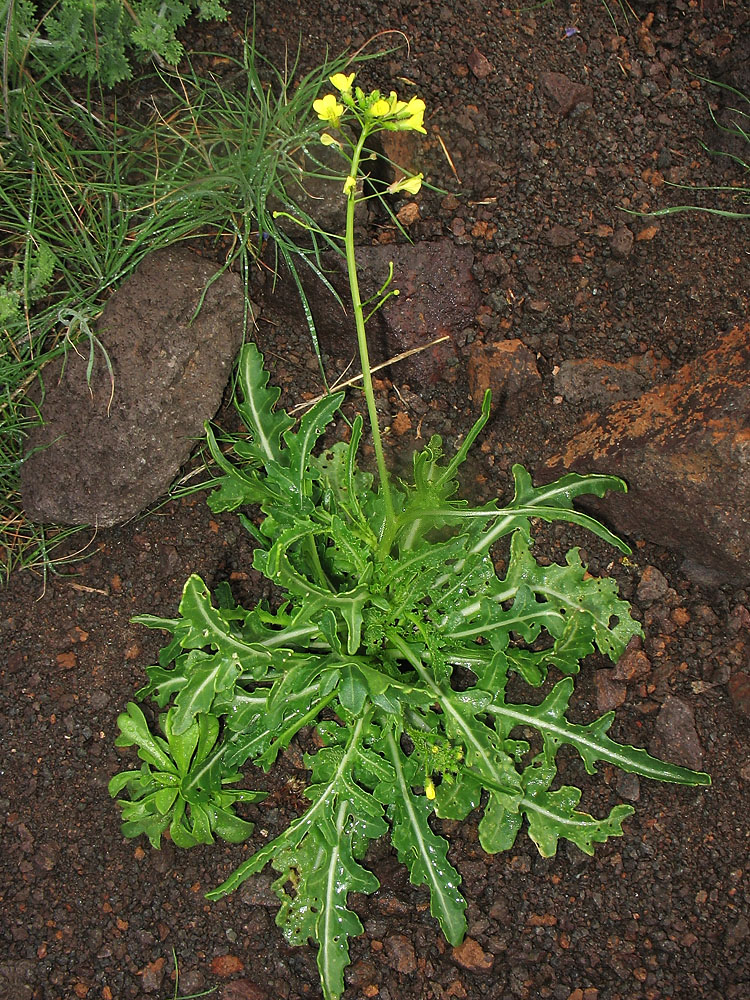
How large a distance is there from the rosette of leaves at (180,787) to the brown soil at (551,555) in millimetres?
153

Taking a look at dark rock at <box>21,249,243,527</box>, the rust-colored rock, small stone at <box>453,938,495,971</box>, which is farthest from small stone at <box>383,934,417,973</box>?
dark rock at <box>21,249,243,527</box>

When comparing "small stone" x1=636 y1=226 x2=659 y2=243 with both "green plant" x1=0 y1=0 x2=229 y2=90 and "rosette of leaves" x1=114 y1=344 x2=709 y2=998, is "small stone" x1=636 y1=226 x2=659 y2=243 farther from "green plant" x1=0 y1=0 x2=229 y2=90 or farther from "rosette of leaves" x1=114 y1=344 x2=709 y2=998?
"green plant" x1=0 y1=0 x2=229 y2=90

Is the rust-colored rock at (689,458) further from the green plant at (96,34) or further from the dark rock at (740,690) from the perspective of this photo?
the green plant at (96,34)

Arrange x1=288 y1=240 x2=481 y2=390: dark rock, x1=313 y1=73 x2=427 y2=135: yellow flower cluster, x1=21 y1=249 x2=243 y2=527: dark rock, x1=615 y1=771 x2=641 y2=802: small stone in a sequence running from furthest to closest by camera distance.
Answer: x1=288 y1=240 x2=481 y2=390: dark rock → x1=21 y1=249 x2=243 y2=527: dark rock → x1=615 y1=771 x2=641 y2=802: small stone → x1=313 y1=73 x2=427 y2=135: yellow flower cluster

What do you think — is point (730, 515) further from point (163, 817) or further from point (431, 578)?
point (163, 817)

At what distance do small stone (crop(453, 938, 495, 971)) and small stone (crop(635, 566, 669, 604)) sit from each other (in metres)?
1.14

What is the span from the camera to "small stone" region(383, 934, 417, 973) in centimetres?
235

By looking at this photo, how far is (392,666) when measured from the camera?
232cm

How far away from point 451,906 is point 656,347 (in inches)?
72.1

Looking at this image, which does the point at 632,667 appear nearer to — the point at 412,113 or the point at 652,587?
the point at 652,587

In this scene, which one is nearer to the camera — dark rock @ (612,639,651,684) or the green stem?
the green stem

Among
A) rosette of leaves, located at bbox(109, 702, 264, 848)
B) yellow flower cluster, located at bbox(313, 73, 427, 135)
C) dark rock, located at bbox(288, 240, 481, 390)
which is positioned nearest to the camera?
yellow flower cluster, located at bbox(313, 73, 427, 135)

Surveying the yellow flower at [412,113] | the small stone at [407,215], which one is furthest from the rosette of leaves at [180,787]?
the small stone at [407,215]

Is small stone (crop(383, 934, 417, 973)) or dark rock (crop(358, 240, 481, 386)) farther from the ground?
dark rock (crop(358, 240, 481, 386))
